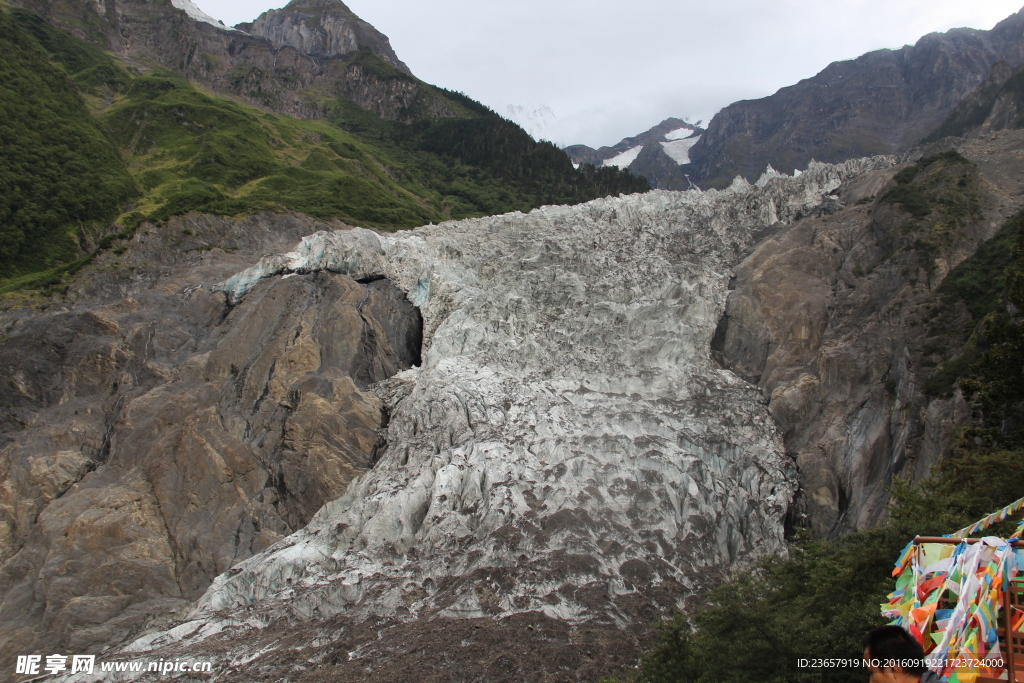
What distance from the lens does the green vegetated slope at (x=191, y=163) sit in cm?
5069

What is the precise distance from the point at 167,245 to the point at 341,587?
28.3 metres

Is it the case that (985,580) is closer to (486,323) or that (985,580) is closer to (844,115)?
(486,323)

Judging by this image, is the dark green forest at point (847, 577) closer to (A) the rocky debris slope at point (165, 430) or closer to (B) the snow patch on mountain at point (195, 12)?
(A) the rocky debris slope at point (165, 430)

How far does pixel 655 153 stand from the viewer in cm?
14538

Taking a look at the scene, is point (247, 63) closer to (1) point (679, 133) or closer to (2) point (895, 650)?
(1) point (679, 133)

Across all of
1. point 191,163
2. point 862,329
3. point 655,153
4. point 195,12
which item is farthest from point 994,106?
point 195,12

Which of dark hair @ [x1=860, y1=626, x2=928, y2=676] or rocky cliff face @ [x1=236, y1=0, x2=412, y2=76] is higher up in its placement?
rocky cliff face @ [x1=236, y1=0, x2=412, y2=76]

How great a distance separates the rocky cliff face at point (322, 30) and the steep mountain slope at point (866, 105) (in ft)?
240

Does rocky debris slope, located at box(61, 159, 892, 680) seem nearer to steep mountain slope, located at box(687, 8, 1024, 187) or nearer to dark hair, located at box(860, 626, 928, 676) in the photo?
dark hair, located at box(860, 626, 928, 676)

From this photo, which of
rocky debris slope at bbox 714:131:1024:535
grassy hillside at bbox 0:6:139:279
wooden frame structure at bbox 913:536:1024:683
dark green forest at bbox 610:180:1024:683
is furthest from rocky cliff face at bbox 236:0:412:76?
wooden frame structure at bbox 913:536:1024:683

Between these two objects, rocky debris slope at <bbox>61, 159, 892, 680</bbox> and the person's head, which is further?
rocky debris slope at <bbox>61, 159, 892, 680</bbox>

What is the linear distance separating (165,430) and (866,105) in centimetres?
13313

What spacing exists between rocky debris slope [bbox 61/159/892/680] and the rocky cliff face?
106 metres

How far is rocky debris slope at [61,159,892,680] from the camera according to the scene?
22.2 metres
